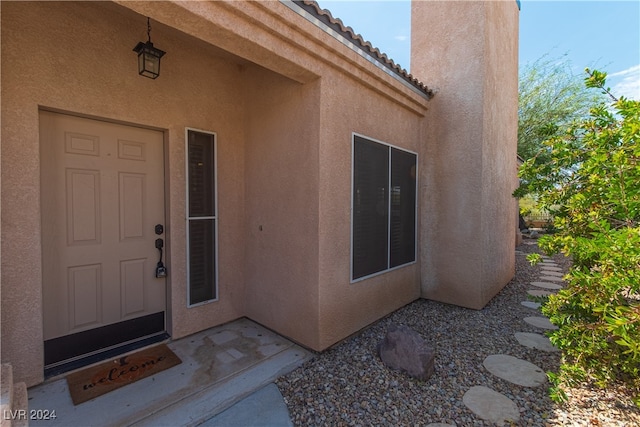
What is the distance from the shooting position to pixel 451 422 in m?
2.24

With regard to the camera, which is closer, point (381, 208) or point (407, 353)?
point (407, 353)

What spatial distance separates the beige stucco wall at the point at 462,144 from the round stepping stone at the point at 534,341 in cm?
86

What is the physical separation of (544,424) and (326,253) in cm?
230

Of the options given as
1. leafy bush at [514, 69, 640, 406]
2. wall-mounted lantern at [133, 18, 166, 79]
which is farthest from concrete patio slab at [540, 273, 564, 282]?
wall-mounted lantern at [133, 18, 166, 79]

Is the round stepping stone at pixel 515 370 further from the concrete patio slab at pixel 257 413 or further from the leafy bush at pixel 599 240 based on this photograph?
the concrete patio slab at pixel 257 413

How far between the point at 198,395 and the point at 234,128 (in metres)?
3.21

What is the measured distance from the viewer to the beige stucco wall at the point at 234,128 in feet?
8.07

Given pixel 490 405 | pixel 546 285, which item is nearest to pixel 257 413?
pixel 490 405

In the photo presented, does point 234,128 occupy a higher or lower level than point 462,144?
higher

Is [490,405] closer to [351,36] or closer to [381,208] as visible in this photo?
[381,208]

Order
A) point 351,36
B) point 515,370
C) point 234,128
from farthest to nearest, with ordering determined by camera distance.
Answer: point 234,128 → point 351,36 → point 515,370

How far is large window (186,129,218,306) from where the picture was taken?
360cm

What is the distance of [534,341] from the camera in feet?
11.6

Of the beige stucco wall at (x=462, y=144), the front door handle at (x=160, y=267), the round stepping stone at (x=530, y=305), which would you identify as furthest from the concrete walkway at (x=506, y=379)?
the front door handle at (x=160, y=267)
